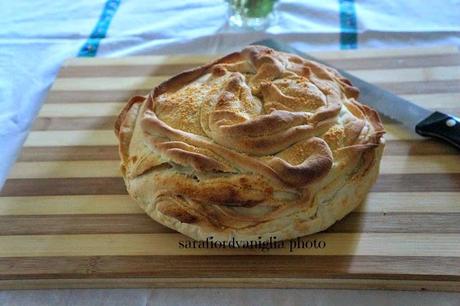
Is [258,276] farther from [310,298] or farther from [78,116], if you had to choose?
[78,116]

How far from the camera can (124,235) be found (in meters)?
1.14

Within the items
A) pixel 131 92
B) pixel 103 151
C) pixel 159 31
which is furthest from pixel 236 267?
pixel 159 31

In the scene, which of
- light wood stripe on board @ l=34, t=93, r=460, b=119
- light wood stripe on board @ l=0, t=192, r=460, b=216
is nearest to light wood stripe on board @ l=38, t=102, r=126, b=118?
light wood stripe on board @ l=34, t=93, r=460, b=119

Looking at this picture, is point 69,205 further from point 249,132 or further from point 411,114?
point 411,114

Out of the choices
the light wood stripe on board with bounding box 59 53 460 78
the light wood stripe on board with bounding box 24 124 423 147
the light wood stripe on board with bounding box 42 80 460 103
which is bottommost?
the light wood stripe on board with bounding box 24 124 423 147

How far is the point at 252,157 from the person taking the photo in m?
1.05

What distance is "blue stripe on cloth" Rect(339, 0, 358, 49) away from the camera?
1.84m

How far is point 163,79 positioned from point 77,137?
35 cm

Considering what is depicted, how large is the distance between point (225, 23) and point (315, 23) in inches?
14.0

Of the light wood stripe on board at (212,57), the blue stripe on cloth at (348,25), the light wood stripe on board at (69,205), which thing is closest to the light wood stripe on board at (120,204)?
the light wood stripe on board at (69,205)

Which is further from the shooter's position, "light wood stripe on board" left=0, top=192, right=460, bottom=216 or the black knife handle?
the black knife handle

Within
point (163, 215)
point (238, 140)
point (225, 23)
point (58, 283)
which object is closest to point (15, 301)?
point (58, 283)

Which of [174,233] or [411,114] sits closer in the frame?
[174,233]

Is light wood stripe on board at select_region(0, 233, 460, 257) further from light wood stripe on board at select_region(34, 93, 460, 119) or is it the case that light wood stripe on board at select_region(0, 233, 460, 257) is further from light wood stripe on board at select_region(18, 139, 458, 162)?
light wood stripe on board at select_region(34, 93, 460, 119)
